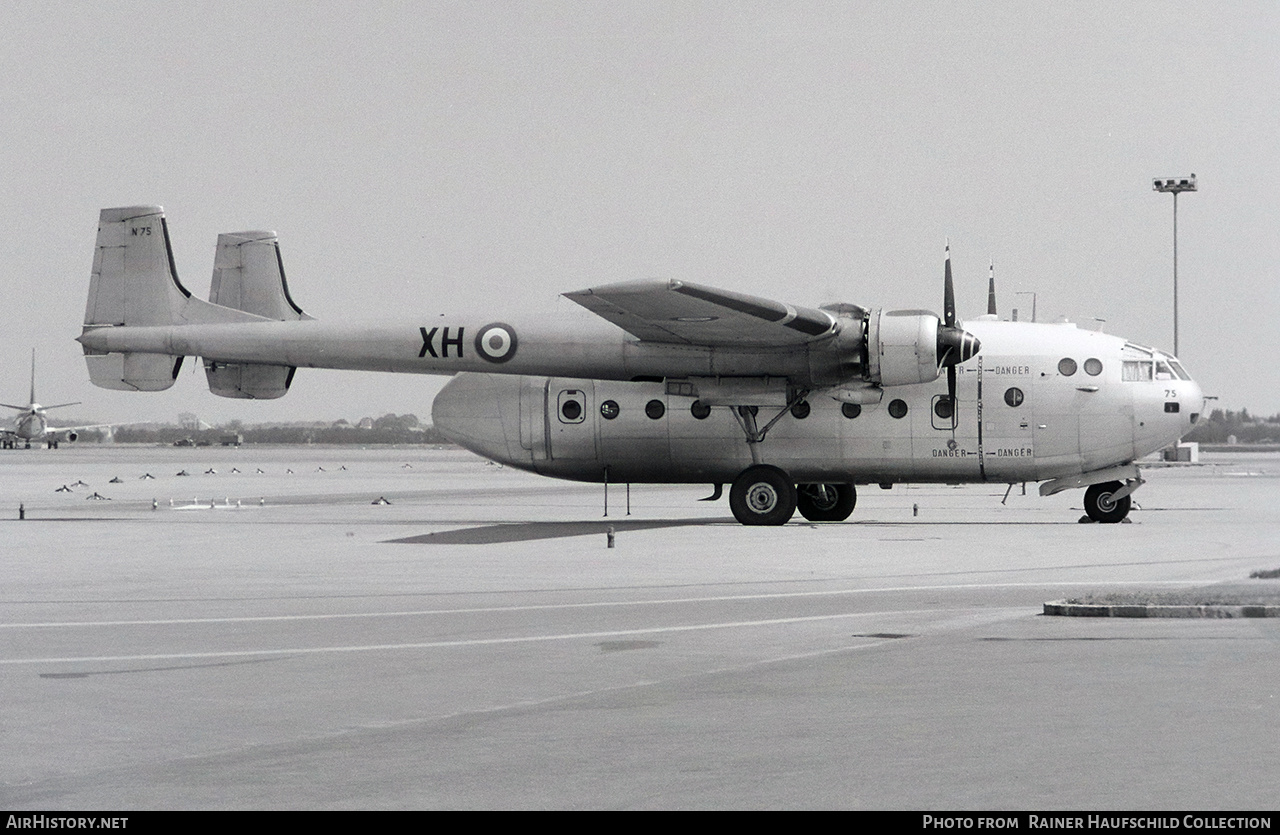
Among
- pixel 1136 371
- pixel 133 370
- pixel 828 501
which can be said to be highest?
pixel 133 370

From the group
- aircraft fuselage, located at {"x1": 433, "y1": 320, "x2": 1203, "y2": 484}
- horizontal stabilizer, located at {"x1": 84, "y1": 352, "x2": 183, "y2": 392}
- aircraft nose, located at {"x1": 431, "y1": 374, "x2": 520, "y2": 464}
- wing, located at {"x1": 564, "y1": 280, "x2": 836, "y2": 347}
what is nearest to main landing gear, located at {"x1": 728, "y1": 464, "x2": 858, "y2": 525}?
aircraft fuselage, located at {"x1": 433, "y1": 320, "x2": 1203, "y2": 484}

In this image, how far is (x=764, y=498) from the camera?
28.8 meters

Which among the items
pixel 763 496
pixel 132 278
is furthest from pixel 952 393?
pixel 132 278

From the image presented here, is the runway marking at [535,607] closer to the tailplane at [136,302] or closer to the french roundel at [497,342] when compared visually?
the french roundel at [497,342]

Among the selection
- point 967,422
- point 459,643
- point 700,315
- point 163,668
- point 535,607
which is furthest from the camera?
point 967,422

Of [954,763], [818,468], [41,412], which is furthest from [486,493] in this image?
[41,412]

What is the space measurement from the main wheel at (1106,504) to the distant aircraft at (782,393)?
1.2 inches

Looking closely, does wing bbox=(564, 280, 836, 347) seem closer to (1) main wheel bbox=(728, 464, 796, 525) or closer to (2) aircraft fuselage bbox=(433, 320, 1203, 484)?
(2) aircraft fuselage bbox=(433, 320, 1203, 484)

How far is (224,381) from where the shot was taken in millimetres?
32469

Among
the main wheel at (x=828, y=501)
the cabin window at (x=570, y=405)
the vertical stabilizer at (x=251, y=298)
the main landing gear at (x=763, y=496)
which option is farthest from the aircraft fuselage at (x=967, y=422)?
the vertical stabilizer at (x=251, y=298)

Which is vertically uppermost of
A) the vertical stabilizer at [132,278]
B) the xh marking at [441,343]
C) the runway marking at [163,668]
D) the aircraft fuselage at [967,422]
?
the vertical stabilizer at [132,278]

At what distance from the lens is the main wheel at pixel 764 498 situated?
28.6 m

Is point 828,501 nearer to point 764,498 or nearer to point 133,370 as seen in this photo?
point 764,498

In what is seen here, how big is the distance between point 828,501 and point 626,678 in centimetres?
2172
